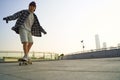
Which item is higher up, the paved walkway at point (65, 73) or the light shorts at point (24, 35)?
the light shorts at point (24, 35)

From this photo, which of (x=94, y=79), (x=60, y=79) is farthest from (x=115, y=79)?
(x=60, y=79)

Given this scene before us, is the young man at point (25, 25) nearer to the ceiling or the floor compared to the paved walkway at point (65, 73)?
nearer to the ceiling

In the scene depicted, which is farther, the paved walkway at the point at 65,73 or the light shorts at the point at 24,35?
the light shorts at the point at 24,35

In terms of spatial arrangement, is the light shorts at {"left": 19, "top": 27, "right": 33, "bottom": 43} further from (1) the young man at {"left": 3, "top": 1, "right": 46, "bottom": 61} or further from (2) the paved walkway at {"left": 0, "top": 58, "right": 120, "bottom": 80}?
(2) the paved walkway at {"left": 0, "top": 58, "right": 120, "bottom": 80}

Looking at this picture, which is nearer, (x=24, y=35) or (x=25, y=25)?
(x=24, y=35)

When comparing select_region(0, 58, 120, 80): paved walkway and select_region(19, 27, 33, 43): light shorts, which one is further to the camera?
select_region(19, 27, 33, 43): light shorts

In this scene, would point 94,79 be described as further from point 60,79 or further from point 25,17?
point 25,17

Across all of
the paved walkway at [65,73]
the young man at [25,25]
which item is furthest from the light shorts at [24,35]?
the paved walkway at [65,73]

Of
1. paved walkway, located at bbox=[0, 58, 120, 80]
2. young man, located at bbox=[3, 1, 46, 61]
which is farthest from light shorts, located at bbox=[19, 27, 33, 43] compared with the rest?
paved walkway, located at bbox=[0, 58, 120, 80]

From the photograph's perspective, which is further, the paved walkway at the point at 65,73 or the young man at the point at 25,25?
the young man at the point at 25,25

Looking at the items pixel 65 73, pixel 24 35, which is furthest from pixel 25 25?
pixel 65 73

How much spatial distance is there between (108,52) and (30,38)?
29916 mm

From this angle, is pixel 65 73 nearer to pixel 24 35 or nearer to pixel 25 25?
pixel 24 35

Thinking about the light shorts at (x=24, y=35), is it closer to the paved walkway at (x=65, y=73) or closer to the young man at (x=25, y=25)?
the young man at (x=25, y=25)
